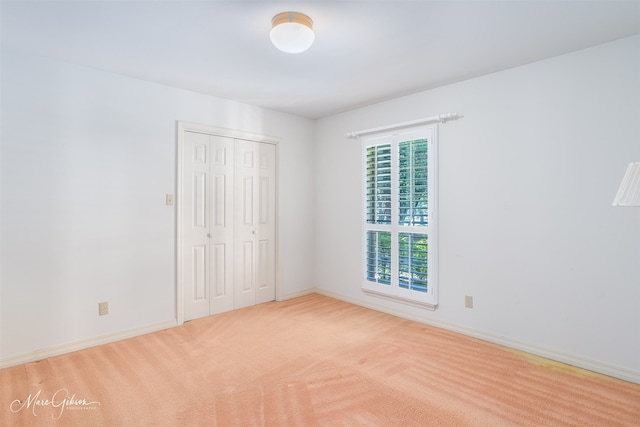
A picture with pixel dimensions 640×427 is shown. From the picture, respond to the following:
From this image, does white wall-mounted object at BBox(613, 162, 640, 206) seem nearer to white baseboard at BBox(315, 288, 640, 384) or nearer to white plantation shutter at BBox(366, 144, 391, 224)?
white baseboard at BBox(315, 288, 640, 384)

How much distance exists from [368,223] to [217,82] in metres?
2.29

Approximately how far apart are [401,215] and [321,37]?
2041mm

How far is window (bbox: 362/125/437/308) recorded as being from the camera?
138 inches

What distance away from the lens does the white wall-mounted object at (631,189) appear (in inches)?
58.7

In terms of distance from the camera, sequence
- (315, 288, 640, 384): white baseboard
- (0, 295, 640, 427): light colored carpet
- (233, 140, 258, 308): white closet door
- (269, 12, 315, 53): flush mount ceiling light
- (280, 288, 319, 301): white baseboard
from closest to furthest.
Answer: (0, 295, 640, 427): light colored carpet → (269, 12, 315, 53): flush mount ceiling light → (315, 288, 640, 384): white baseboard → (233, 140, 258, 308): white closet door → (280, 288, 319, 301): white baseboard

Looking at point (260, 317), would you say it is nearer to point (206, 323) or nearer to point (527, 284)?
point (206, 323)

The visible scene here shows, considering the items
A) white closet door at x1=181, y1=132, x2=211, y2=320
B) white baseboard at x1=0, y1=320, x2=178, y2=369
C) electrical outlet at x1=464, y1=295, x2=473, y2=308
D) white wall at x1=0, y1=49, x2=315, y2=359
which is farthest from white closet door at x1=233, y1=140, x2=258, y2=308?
electrical outlet at x1=464, y1=295, x2=473, y2=308

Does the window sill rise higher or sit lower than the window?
lower

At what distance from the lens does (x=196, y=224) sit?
368cm

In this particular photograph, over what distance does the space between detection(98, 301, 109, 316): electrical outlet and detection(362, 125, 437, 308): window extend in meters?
2.73

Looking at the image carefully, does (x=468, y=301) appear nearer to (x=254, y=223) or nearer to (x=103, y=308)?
(x=254, y=223)

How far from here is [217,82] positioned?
3.33 meters

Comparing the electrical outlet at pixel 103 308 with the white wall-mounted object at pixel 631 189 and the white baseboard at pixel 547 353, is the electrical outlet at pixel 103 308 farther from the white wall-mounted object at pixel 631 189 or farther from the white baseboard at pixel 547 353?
the white wall-mounted object at pixel 631 189

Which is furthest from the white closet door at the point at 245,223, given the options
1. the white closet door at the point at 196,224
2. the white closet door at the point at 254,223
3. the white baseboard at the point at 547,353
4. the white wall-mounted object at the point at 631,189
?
the white wall-mounted object at the point at 631,189
